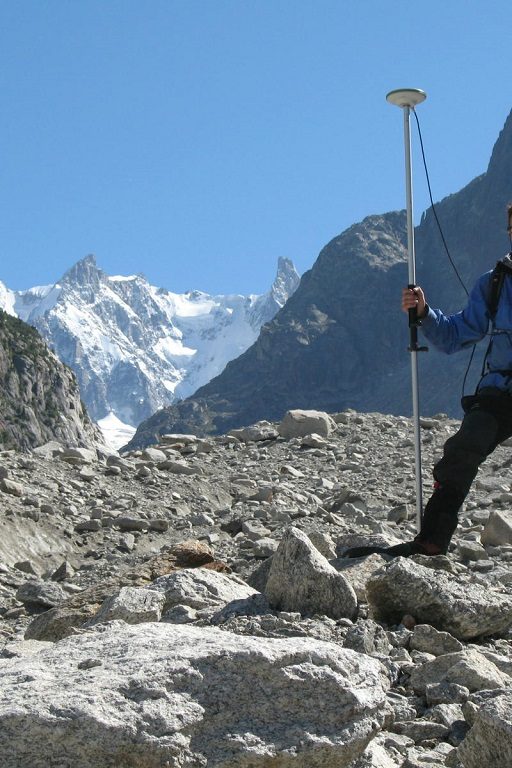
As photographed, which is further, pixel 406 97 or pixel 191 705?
pixel 406 97

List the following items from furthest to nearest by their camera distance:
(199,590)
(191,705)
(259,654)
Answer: (199,590)
(259,654)
(191,705)

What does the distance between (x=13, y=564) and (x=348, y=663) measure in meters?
8.27

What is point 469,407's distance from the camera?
24.1 ft

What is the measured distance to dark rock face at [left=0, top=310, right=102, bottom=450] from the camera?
415ft

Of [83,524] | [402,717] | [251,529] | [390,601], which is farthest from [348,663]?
[83,524]

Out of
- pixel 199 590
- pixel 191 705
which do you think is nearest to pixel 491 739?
pixel 191 705

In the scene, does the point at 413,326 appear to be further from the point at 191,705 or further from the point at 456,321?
the point at 191,705

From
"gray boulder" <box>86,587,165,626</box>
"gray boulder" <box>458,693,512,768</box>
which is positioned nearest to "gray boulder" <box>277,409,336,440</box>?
"gray boulder" <box>86,587,165,626</box>

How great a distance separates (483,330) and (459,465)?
1.08 m

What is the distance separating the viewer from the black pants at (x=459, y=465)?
7.05 meters

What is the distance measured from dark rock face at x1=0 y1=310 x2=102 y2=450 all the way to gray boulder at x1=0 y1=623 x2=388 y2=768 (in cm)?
11813

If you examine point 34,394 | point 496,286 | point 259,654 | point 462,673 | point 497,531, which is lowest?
point 497,531

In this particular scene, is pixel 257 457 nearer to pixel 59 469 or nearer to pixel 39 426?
pixel 59 469

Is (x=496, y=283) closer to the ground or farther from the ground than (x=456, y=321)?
farther from the ground
